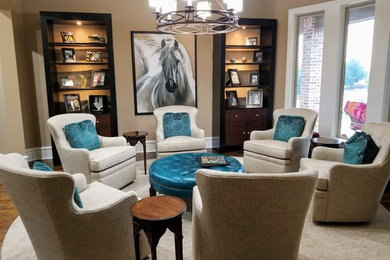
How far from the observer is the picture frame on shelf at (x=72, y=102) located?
501cm

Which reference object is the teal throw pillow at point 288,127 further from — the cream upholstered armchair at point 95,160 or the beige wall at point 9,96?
the beige wall at point 9,96

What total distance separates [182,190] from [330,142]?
2.33 m

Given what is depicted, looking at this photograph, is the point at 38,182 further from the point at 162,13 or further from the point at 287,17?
the point at 287,17

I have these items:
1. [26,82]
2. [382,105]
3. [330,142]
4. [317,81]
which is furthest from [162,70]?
[382,105]

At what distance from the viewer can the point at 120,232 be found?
6.83 ft

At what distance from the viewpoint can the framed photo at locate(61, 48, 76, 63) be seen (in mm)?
4914

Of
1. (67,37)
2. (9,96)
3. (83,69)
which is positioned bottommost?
(9,96)

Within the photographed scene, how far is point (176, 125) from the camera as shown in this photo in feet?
15.5

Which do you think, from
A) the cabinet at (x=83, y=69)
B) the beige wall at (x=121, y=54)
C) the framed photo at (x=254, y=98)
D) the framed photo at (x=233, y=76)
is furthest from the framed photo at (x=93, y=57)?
the framed photo at (x=254, y=98)

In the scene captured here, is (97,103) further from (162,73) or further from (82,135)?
(82,135)

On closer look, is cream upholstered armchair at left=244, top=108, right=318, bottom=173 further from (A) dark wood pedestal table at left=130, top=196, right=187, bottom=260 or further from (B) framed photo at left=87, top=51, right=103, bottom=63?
(B) framed photo at left=87, top=51, right=103, bottom=63

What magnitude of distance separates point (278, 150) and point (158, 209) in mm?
2454

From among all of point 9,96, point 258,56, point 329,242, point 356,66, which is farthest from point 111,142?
point 356,66

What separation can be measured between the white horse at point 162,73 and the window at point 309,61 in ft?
6.31
